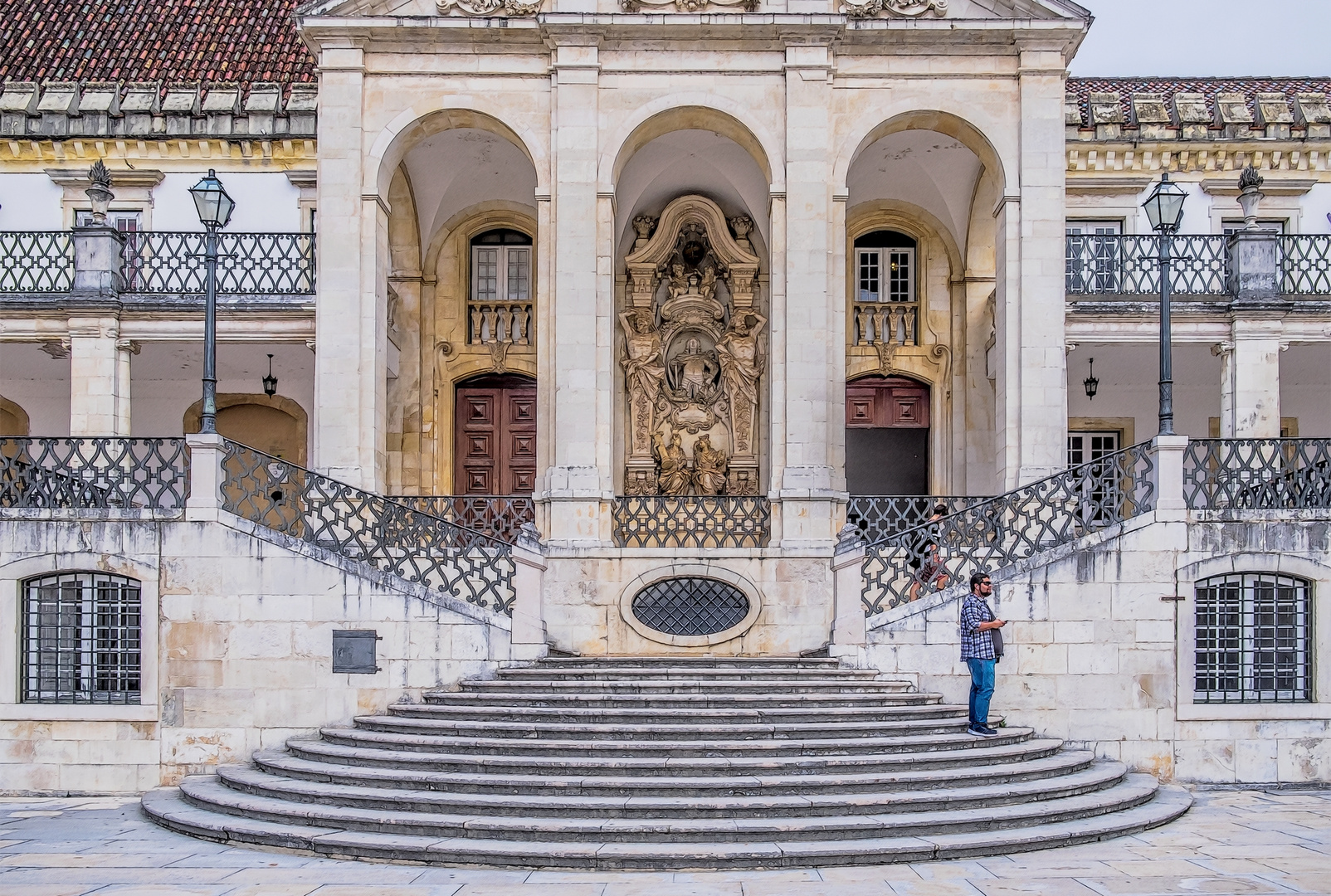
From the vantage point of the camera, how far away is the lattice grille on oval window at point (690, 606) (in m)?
16.6

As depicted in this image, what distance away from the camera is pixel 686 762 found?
12.3 metres

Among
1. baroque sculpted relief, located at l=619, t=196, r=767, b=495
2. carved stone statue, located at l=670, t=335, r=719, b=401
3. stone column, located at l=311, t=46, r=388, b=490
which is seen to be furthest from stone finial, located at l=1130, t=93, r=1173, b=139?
stone column, located at l=311, t=46, r=388, b=490

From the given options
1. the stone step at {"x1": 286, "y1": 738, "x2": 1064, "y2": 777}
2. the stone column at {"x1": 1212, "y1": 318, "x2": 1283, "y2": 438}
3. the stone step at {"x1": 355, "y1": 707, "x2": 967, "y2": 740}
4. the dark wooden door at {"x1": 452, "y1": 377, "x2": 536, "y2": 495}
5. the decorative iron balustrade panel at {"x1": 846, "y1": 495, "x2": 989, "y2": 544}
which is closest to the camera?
the stone step at {"x1": 286, "y1": 738, "x2": 1064, "y2": 777}

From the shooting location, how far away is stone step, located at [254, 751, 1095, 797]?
1195 centimetres

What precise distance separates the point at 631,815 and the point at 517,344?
12.1 m

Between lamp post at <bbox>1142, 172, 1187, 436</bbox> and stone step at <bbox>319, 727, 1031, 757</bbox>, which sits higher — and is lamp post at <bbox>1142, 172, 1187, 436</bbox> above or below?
above

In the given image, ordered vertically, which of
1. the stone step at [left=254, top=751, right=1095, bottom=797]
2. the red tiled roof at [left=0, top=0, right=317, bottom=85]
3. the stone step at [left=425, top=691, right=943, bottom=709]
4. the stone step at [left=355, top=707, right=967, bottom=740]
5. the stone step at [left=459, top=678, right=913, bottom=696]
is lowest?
the stone step at [left=254, top=751, right=1095, bottom=797]

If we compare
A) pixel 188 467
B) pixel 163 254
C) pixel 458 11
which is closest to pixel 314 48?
pixel 458 11

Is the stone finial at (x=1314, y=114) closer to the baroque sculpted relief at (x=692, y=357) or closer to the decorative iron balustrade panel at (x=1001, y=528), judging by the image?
the baroque sculpted relief at (x=692, y=357)

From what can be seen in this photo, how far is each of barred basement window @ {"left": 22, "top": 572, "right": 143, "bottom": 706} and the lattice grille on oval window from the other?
6021 mm

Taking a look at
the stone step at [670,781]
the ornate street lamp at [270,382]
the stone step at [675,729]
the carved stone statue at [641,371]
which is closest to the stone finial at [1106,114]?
the carved stone statue at [641,371]

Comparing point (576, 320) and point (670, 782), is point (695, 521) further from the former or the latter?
point (670, 782)

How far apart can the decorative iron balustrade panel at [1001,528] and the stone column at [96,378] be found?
12.0 m

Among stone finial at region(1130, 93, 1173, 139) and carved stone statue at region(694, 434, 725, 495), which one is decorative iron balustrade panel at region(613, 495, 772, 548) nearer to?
carved stone statue at region(694, 434, 725, 495)
